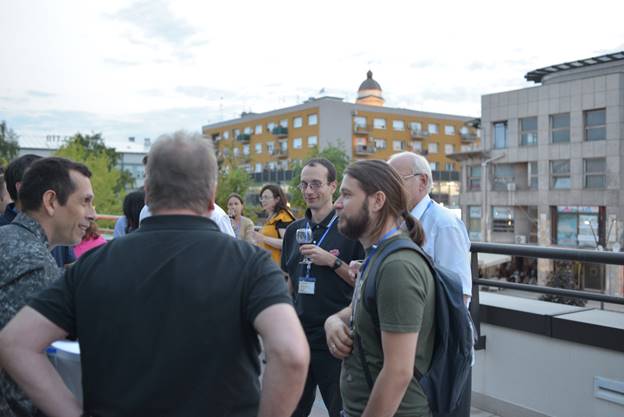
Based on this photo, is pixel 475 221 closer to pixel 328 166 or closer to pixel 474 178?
pixel 474 178

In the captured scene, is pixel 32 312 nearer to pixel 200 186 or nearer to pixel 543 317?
pixel 200 186

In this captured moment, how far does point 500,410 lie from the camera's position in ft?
16.0

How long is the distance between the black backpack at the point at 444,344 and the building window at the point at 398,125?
3376 inches

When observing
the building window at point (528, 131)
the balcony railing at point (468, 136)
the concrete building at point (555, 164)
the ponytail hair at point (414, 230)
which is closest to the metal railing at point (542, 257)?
the ponytail hair at point (414, 230)

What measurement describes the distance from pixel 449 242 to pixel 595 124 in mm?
48548

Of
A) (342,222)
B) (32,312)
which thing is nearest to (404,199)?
(342,222)

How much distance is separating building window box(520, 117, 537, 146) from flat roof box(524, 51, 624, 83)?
4312 mm

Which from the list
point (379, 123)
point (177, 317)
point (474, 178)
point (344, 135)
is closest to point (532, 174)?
point (474, 178)

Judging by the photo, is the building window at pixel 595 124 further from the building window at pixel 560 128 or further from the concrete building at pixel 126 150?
the concrete building at pixel 126 150

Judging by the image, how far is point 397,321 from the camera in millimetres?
2229

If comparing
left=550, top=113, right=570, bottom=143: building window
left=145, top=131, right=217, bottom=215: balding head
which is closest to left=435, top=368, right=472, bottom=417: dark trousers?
left=145, top=131, right=217, bottom=215: balding head

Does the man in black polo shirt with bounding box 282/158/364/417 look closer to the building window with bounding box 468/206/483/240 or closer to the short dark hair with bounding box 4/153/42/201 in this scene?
the short dark hair with bounding box 4/153/42/201

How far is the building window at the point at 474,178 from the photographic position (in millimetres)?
55094

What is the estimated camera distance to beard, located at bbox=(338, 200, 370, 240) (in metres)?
2.59
